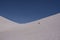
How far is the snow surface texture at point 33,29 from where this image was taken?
1365 mm

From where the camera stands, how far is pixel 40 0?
1.44 meters

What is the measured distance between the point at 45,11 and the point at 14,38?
53 centimetres

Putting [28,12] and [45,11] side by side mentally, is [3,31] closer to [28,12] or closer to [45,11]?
[28,12]

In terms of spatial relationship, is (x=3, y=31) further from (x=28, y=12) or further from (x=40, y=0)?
(x=40, y=0)

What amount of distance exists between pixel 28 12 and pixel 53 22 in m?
0.34

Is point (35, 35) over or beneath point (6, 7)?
beneath

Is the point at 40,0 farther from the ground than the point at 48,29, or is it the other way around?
the point at 40,0

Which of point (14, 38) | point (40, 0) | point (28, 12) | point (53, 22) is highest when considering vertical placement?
point (40, 0)

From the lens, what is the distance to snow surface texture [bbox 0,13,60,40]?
4.48 ft

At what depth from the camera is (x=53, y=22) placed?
4.64 ft

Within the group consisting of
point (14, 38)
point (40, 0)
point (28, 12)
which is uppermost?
point (40, 0)

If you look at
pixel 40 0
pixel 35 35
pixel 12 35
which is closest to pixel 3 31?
pixel 12 35

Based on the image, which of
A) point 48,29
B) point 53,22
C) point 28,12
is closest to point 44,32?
point 48,29

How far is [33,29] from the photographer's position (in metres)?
1.42
